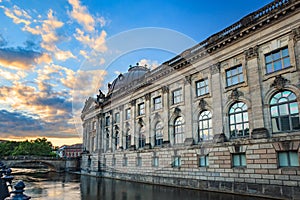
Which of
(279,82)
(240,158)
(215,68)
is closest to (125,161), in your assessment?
(240,158)

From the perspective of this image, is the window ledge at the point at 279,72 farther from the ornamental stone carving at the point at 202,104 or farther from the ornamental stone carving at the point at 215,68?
the ornamental stone carving at the point at 202,104

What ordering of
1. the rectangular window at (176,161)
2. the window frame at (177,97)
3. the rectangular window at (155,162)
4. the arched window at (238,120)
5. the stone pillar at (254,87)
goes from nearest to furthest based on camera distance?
the stone pillar at (254,87) < the arched window at (238,120) < the rectangular window at (176,161) < the window frame at (177,97) < the rectangular window at (155,162)

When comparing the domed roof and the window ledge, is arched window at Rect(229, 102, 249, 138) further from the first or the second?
the domed roof

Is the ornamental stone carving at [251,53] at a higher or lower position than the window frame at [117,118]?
higher

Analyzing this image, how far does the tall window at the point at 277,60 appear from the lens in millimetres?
19672

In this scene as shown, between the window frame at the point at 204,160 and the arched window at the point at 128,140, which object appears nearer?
the window frame at the point at 204,160

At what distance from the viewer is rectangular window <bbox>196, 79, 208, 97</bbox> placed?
26.9 meters

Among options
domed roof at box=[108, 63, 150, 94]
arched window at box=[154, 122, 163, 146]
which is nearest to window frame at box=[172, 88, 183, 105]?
arched window at box=[154, 122, 163, 146]

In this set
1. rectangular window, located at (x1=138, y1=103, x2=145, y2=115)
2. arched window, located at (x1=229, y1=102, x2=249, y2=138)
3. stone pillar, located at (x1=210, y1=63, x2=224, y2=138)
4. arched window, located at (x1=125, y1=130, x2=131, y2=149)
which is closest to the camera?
arched window, located at (x1=229, y1=102, x2=249, y2=138)

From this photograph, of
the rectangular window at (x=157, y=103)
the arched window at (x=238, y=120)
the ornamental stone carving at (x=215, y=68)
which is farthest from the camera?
the rectangular window at (x=157, y=103)

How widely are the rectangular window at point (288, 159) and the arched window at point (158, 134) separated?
16226 millimetres

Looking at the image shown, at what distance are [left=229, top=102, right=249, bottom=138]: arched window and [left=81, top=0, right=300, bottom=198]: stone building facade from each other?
0.09m

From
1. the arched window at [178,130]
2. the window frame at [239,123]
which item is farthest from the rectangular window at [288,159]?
the arched window at [178,130]

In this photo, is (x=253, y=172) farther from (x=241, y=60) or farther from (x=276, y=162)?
(x=241, y=60)
